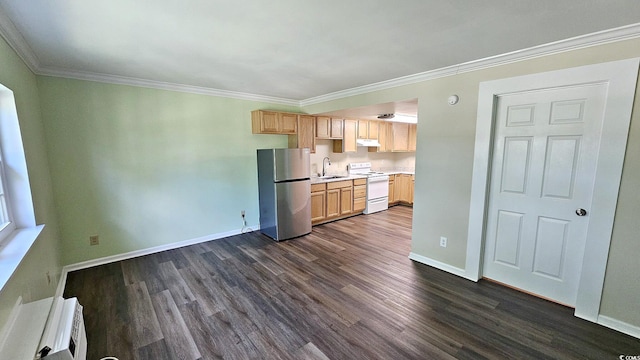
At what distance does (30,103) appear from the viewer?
7.98ft

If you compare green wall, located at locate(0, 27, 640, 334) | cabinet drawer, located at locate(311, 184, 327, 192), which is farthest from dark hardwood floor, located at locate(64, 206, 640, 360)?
cabinet drawer, located at locate(311, 184, 327, 192)

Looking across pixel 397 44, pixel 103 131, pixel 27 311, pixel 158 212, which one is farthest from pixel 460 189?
pixel 103 131

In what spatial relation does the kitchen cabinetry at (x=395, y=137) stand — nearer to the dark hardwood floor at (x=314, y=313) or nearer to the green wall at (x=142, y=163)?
the green wall at (x=142, y=163)

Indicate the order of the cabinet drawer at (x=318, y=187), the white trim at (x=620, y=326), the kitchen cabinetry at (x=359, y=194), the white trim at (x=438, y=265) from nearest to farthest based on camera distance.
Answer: the white trim at (x=620, y=326)
the white trim at (x=438, y=265)
the cabinet drawer at (x=318, y=187)
the kitchen cabinetry at (x=359, y=194)

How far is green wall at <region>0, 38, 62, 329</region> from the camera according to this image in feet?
5.20

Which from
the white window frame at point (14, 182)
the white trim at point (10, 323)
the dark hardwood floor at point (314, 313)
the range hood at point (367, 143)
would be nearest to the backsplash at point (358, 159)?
the range hood at point (367, 143)

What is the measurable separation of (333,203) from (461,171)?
264cm

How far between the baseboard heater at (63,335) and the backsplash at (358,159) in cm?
415

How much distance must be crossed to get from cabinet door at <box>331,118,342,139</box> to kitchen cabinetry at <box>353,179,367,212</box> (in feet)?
3.37

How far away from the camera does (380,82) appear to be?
3.42m

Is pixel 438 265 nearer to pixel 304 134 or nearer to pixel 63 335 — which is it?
pixel 304 134

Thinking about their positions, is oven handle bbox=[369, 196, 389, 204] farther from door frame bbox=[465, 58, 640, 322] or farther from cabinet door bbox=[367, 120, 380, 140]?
door frame bbox=[465, 58, 640, 322]

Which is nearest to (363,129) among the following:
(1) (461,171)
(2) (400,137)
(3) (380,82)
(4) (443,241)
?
(2) (400,137)

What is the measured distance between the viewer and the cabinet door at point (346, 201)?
5.21 metres
